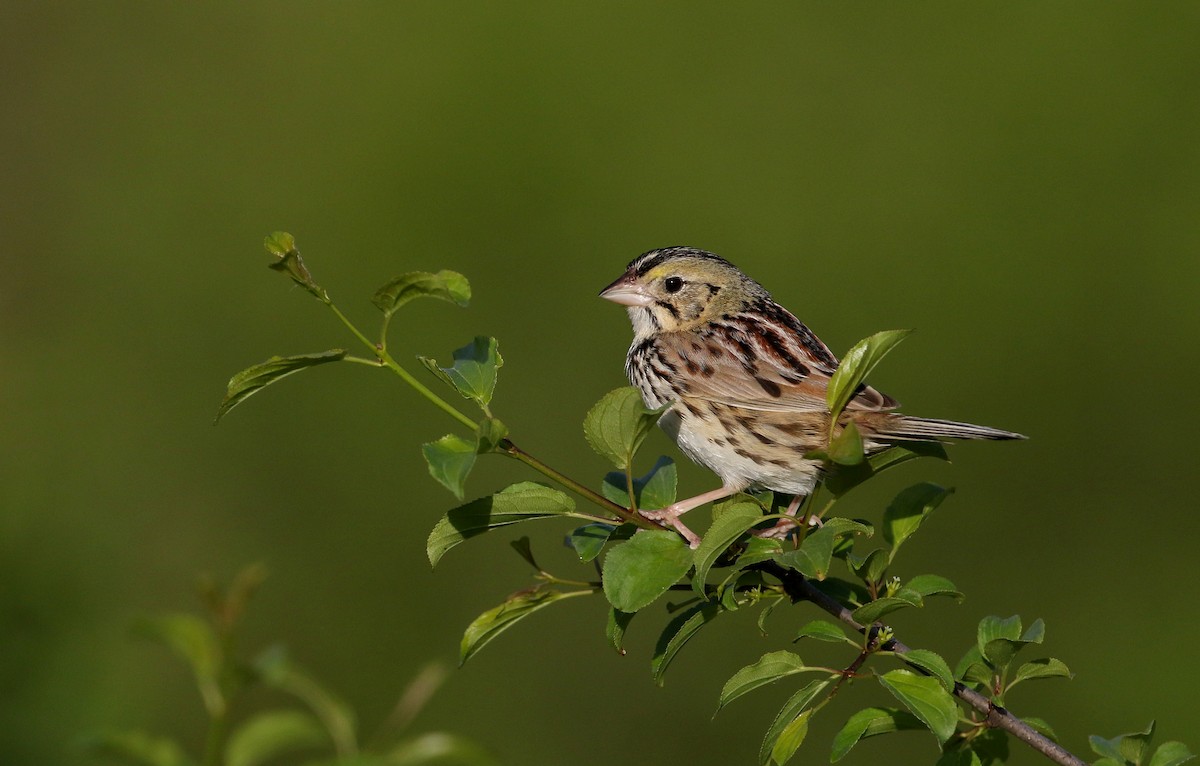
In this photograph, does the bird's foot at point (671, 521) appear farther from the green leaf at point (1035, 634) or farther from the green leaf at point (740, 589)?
the green leaf at point (1035, 634)

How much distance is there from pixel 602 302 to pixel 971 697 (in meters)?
4.41

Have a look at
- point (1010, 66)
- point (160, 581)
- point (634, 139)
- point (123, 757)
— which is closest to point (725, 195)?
point (634, 139)

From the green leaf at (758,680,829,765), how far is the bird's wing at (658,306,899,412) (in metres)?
0.90

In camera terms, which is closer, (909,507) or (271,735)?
(271,735)

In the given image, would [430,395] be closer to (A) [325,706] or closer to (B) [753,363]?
(A) [325,706]

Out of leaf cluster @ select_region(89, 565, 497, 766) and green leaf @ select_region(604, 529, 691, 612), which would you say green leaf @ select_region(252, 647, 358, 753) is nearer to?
leaf cluster @ select_region(89, 565, 497, 766)

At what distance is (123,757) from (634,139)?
5.55 meters

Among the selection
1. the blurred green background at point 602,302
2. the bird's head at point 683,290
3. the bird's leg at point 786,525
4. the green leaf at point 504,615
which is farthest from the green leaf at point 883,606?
the blurred green background at point 602,302

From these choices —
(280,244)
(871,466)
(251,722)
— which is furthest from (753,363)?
(251,722)

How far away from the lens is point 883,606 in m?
1.95

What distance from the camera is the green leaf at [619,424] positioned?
1.98m

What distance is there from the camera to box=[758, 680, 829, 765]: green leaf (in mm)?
2035

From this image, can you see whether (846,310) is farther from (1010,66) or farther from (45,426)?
(45,426)

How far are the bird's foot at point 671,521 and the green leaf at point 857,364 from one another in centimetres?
34
